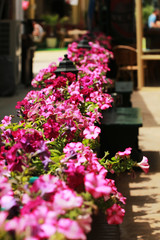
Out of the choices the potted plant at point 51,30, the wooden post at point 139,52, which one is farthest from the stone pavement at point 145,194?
the potted plant at point 51,30

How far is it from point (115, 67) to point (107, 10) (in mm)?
1489

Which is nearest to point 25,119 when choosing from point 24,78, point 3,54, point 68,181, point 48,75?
point 68,181

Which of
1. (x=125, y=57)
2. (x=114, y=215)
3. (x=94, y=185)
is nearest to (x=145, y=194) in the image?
(x=114, y=215)

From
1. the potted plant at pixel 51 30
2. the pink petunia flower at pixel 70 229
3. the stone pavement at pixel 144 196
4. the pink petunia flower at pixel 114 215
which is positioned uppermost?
the potted plant at pixel 51 30

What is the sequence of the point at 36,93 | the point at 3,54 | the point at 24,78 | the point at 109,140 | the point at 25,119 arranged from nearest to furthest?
the point at 25,119 → the point at 36,93 → the point at 109,140 → the point at 3,54 → the point at 24,78

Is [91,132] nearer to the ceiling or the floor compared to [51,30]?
nearer to the floor

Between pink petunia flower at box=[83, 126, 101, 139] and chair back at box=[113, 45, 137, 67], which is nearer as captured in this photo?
pink petunia flower at box=[83, 126, 101, 139]

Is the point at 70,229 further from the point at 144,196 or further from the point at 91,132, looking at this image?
the point at 144,196

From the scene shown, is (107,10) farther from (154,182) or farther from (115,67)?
(154,182)

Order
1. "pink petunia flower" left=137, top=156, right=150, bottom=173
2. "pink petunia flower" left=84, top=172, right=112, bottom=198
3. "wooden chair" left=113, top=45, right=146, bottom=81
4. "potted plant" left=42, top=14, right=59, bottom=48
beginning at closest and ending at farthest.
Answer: "pink petunia flower" left=84, top=172, right=112, bottom=198 < "pink petunia flower" left=137, top=156, right=150, bottom=173 < "wooden chair" left=113, top=45, right=146, bottom=81 < "potted plant" left=42, top=14, right=59, bottom=48

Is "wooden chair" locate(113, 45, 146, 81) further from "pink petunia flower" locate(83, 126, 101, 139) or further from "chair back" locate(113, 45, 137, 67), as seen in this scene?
"pink petunia flower" locate(83, 126, 101, 139)

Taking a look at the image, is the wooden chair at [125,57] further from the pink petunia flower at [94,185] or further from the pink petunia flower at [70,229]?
the pink petunia flower at [70,229]

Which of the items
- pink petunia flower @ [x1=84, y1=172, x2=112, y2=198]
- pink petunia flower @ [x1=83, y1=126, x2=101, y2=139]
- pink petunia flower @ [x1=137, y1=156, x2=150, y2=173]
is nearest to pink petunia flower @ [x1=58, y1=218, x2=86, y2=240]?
pink petunia flower @ [x1=84, y1=172, x2=112, y2=198]

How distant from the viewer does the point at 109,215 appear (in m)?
2.43
